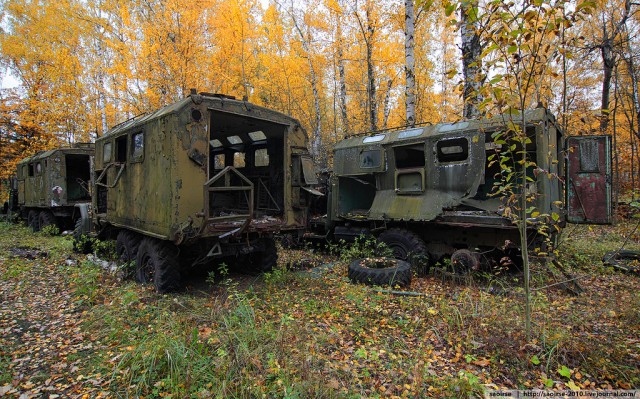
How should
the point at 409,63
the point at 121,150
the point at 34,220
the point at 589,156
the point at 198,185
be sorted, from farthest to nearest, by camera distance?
the point at 34,220, the point at 409,63, the point at 121,150, the point at 589,156, the point at 198,185

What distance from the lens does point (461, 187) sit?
22.3ft

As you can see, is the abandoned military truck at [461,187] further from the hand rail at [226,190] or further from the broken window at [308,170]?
the hand rail at [226,190]

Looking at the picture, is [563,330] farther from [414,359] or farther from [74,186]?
[74,186]

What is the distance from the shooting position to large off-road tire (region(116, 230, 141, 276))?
271 inches

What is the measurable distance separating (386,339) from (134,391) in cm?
254

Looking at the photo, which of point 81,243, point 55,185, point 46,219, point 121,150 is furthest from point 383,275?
point 46,219

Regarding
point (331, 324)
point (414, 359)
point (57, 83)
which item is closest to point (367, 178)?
point (331, 324)

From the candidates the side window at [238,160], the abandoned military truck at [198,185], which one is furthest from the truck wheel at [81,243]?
the side window at [238,160]

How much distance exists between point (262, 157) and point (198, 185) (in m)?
2.70

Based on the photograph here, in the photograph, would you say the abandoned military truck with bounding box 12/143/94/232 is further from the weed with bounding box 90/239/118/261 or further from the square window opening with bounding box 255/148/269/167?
the square window opening with bounding box 255/148/269/167

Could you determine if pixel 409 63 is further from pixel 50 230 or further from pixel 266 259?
pixel 50 230

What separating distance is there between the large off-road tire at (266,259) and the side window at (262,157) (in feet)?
6.48

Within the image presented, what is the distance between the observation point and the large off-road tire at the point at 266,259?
6.91 m

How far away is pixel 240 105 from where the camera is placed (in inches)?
229
